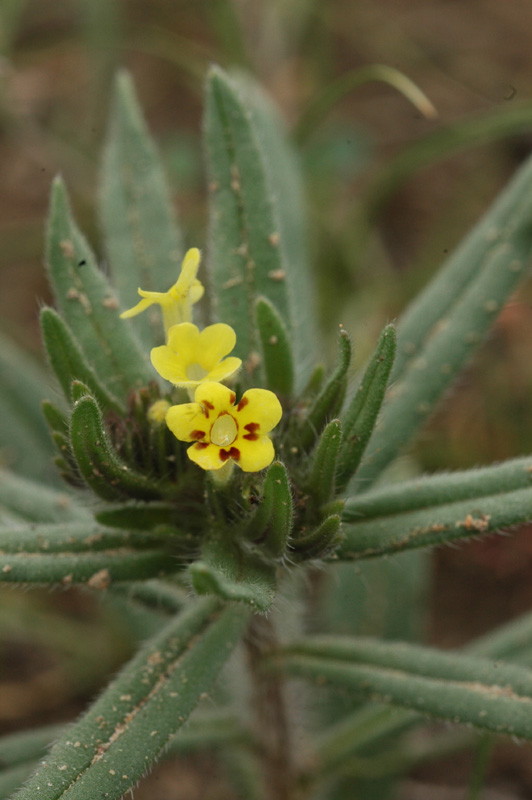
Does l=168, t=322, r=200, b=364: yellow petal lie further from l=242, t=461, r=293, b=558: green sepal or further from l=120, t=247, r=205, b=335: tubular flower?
l=242, t=461, r=293, b=558: green sepal

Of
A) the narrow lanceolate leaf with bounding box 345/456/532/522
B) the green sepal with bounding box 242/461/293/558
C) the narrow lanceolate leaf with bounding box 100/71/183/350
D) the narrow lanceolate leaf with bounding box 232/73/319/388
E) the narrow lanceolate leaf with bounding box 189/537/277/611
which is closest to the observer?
the narrow lanceolate leaf with bounding box 189/537/277/611

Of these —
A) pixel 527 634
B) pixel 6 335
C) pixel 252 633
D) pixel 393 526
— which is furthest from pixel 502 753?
pixel 6 335

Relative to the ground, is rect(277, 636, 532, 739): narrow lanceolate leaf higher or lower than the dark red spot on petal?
lower

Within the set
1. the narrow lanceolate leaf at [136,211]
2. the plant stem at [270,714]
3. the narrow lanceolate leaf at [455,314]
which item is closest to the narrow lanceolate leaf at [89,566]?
the plant stem at [270,714]

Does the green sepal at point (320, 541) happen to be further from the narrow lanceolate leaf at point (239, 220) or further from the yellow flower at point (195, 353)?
the narrow lanceolate leaf at point (239, 220)

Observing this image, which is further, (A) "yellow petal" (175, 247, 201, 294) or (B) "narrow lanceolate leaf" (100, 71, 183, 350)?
(B) "narrow lanceolate leaf" (100, 71, 183, 350)

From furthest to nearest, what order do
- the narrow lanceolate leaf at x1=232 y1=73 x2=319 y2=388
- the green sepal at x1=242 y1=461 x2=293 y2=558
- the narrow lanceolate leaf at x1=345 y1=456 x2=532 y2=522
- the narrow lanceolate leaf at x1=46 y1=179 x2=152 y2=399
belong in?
the narrow lanceolate leaf at x1=232 y1=73 x2=319 y2=388 < the narrow lanceolate leaf at x1=46 y1=179 x2=152 y2=399 < the narrow lanceolate leaf at x1=345 y1=456 x2=532 y2=522 < the green sepal at x1=242 y1=461 x2=293 y2=558

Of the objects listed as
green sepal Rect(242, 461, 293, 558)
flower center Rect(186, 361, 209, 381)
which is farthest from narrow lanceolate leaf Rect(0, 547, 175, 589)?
flower center Rect(186, 361, 209, 381)
